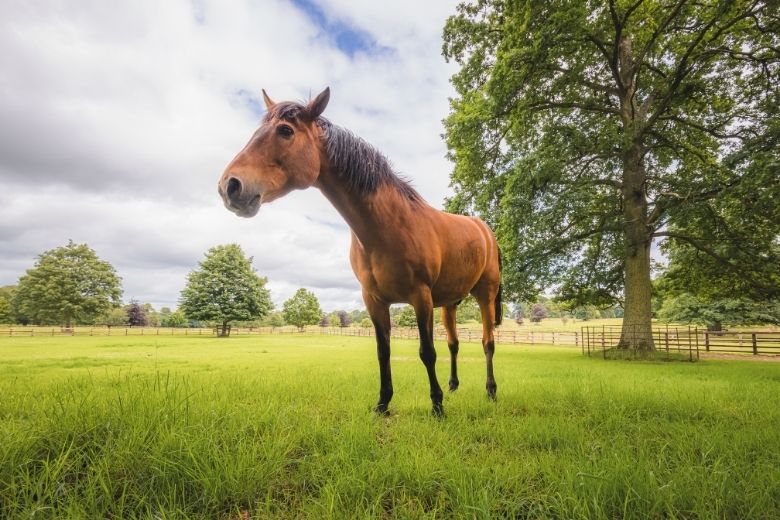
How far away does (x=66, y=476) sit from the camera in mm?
1845

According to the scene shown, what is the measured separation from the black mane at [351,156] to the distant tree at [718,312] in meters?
34.0

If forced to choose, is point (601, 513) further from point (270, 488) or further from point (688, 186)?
point (688, 186)

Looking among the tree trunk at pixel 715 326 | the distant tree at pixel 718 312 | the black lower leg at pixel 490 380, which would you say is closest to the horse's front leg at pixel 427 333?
the black lower leg at pixel 490 380

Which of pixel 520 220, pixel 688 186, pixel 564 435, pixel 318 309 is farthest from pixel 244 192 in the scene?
pixel 318 309

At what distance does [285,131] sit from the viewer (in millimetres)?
2969

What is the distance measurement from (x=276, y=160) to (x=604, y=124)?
16.5 metres

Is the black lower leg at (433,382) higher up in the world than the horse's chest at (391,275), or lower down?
lower down

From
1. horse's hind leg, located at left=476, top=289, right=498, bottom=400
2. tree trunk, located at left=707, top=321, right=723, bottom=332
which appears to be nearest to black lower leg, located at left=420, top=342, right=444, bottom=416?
horse's hind leg, located at left=476, top=289, right=498, bottom=400

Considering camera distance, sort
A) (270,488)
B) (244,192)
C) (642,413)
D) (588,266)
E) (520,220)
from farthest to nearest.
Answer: (588,266)
(520,220)
(642,413)
(244,192)
(270,488)

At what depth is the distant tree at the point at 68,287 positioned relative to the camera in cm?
4684

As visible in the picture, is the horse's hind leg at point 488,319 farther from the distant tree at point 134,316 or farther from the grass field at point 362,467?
the distant tree at point 134,316

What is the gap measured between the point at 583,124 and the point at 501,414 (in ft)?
50.1

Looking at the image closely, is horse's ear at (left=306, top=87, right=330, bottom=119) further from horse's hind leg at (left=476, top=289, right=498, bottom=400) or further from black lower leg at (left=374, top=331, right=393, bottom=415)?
horse's hind leg at (left=476, top=289, right=498, bottom=400)

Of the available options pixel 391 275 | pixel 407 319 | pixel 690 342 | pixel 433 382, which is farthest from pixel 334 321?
pixel 391 275
